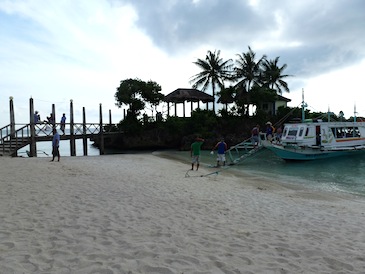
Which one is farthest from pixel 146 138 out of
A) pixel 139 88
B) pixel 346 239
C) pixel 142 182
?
pixel 346 239

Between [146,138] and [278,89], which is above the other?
[278,89]

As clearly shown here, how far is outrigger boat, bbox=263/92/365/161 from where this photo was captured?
2312 cm

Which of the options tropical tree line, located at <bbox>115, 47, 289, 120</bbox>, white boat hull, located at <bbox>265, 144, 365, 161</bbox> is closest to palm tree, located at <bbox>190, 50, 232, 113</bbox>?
tropical tree line, located at <bbox>115, 47, 289, 120</bbox>

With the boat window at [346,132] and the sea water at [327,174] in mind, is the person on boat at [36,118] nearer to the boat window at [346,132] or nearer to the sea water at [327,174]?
the sea water at [327,174]

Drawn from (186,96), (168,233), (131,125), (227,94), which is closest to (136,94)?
(131,125)

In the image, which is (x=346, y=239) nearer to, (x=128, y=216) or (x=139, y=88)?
(x=128, y=216)

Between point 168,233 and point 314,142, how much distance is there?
22.5 metres

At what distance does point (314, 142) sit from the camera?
24.2m

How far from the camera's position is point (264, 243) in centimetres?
477

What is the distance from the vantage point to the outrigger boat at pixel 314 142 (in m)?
23.1

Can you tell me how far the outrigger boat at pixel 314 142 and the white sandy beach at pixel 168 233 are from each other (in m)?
15.4

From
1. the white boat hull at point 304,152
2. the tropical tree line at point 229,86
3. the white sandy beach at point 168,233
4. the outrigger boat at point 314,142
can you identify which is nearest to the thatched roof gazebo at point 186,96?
the tropical tree line at point 229,86

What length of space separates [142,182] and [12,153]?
16120mm

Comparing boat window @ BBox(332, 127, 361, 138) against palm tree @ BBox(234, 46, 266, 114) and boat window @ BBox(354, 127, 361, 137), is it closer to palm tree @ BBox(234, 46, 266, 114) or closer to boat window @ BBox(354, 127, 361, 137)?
boat window @ BBox(354, 127, 361, 137)
